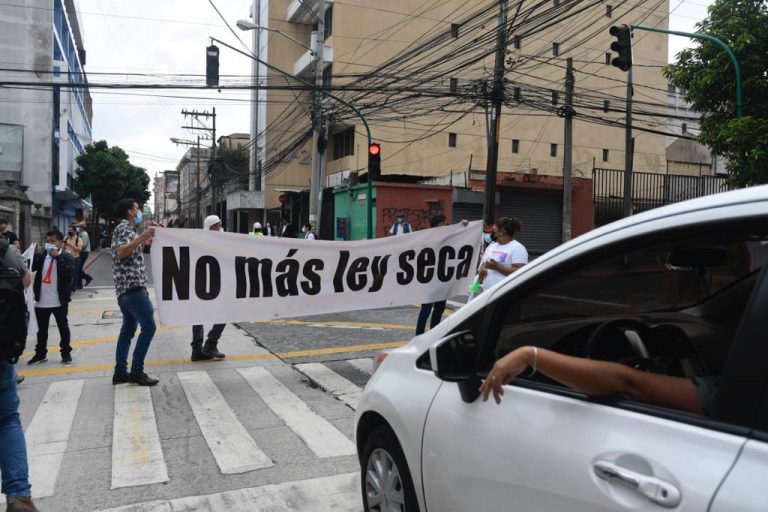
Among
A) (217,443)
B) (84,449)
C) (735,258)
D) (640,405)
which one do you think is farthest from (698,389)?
(84,449)

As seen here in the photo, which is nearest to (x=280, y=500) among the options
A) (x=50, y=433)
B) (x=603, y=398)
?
(x=50, y=433)

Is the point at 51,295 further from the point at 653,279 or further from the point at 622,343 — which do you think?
the point at 622,343

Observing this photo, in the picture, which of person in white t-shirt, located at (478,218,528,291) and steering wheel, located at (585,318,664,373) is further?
person in white t-shirt, located at (478,218,528,291)

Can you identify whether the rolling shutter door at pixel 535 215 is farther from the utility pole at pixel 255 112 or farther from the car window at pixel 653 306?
the car window at pixel 653 306

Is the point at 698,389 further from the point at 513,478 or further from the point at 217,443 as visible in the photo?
the point at 217,443

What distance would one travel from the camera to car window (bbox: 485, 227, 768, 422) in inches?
85.9

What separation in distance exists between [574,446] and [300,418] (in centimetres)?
389

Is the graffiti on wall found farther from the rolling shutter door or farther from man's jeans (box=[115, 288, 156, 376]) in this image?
man's jeans (box=[115, 288, 156, 376])

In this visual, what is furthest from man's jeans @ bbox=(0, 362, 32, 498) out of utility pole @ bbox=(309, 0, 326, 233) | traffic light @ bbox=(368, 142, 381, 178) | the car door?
utility pole @ bbox=(309, 0, 326, 233)

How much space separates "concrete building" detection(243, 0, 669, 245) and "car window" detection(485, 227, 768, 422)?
25752mm

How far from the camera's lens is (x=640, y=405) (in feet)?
6.04

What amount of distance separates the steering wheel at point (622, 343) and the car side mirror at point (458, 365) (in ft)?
A: 1.45

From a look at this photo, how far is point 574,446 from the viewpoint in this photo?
1887 mm

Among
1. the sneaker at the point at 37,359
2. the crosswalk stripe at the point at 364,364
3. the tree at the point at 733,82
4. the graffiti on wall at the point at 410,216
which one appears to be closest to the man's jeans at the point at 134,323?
the sneaker at the point at 37,359
